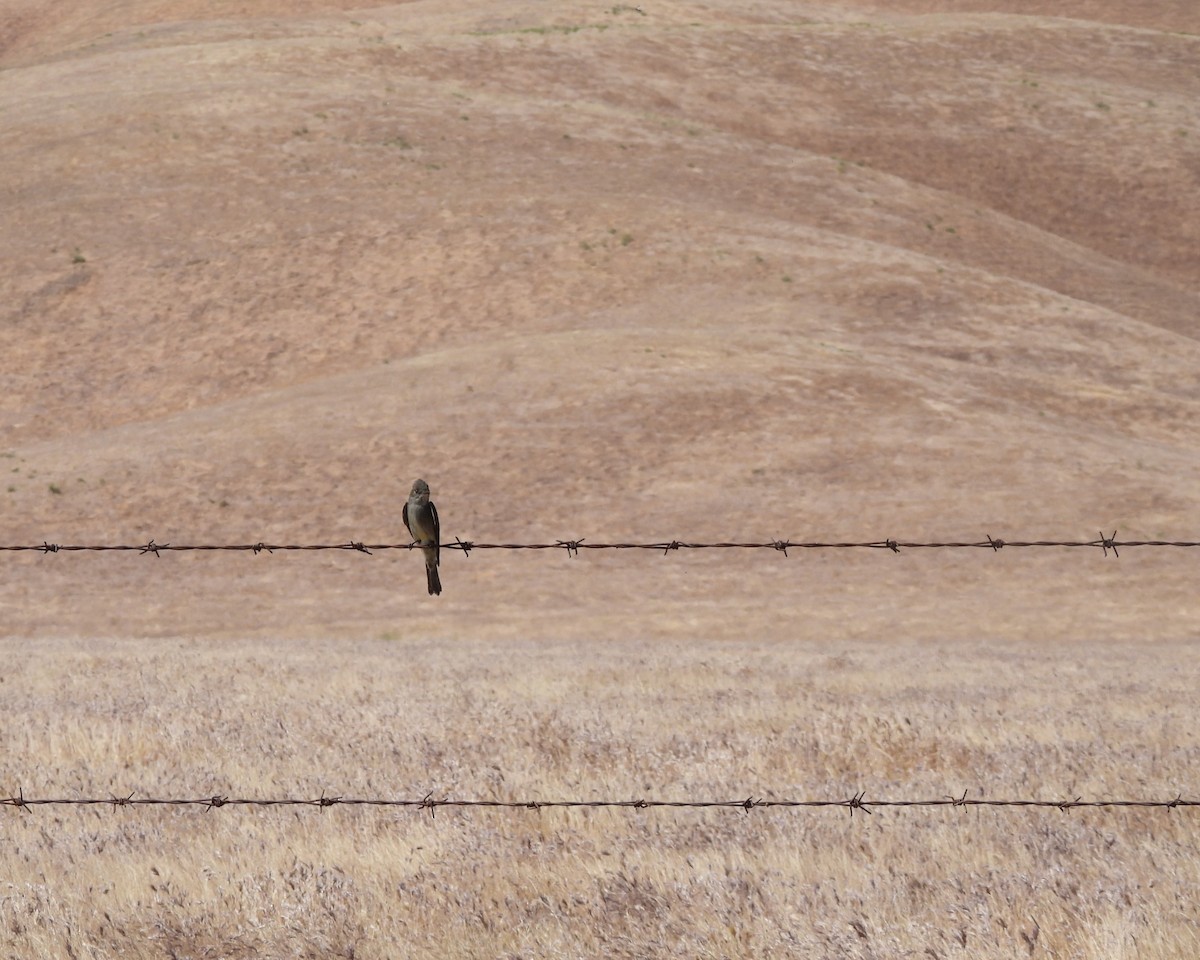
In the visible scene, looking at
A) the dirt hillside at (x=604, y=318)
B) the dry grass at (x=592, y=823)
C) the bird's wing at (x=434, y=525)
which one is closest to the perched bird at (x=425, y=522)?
the bird's wing at (x=434, y=525)

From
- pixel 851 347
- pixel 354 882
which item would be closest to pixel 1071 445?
pixel 851 347

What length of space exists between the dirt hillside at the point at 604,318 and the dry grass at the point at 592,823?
12661mm

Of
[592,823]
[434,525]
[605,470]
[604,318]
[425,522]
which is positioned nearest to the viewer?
[434,525]

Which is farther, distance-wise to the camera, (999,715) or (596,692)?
(596,692)

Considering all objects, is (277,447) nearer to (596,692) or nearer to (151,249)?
(151,249)

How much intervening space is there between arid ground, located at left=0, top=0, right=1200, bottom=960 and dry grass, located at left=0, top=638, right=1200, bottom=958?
53 millimetres

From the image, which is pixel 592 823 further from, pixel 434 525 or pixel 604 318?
pixel 604 318

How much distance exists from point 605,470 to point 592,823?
26.3m

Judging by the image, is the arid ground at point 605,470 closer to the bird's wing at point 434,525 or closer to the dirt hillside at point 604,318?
the dirt hillside at point 604,318

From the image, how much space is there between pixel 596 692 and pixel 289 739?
503cm

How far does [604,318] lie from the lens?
46.4 m

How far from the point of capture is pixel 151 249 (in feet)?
162

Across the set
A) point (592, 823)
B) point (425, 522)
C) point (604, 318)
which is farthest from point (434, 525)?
point (604, 318)

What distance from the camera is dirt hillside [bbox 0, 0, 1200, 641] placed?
108 feet
